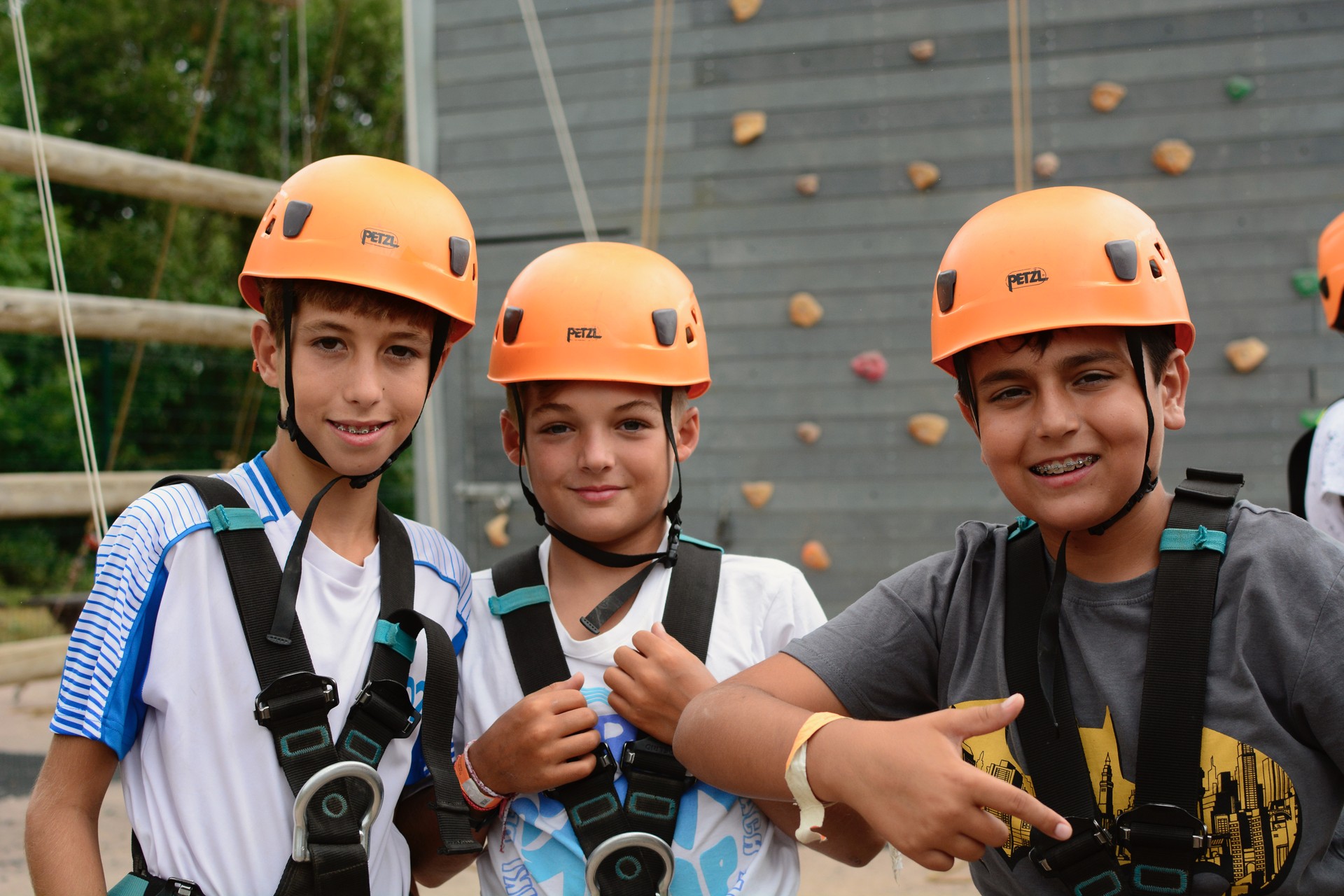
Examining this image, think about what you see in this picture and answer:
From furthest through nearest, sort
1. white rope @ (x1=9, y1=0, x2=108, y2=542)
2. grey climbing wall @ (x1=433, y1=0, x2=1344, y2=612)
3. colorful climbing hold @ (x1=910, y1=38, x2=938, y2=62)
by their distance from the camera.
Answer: colorful climbing hold @ (x1=910, y1=38, x2=938, y2=62), grey climbing wall @ (x1=433, y1=0, x2=1344, y2=612), white rope @ (x1=9, y1=0, x2=108, y2=542)

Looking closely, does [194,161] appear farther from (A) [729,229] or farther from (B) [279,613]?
(B) [279,613]

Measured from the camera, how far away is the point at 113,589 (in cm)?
201

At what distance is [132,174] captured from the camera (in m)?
6.77

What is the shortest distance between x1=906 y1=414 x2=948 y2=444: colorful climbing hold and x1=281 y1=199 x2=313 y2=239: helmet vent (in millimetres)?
5256

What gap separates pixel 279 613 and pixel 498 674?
53 cm

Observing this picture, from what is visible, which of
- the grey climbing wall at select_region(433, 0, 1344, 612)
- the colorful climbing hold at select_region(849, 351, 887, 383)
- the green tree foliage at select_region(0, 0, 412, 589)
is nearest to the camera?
the grey climbing wall at select_region(433, 0, 1344, 612)

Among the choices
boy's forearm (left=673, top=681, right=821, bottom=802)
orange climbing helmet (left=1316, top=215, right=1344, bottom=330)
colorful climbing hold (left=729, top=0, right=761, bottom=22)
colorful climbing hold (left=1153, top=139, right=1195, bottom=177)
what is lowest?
boy's forearm (left=673, top=681, right=821, bottom=802)

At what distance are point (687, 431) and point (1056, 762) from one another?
124cm

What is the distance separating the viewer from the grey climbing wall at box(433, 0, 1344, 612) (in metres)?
6.47

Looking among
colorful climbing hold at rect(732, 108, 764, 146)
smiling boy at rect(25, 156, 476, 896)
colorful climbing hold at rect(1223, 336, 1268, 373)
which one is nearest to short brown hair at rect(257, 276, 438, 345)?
smiling boy at rect(25, 156, 476, 896)

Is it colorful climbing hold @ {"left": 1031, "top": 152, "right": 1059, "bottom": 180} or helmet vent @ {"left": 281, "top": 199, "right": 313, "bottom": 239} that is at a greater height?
Result: colorful climbing hold @ {"left": 1031, "top": 152, "right": 1059, "bottom": 180}

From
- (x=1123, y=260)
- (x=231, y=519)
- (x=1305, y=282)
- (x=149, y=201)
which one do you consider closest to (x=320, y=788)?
(x=231, y=519)

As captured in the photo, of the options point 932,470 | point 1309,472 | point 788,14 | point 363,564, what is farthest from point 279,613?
point 788,14

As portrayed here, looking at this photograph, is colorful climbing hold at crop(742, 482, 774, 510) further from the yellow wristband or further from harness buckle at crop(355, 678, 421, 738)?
the yellow wristband
